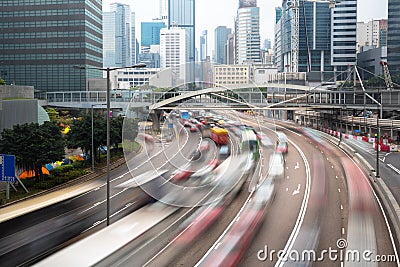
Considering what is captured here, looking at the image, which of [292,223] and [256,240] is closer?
[256,240]

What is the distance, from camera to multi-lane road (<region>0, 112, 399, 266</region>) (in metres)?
20.3

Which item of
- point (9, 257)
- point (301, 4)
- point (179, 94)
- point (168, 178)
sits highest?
point (301, 4)

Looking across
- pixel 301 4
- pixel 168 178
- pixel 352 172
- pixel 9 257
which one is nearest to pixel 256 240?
pixel 168 178

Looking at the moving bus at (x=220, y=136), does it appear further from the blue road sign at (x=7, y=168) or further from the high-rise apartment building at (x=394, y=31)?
the high-rise apartment building at (x=394, y=31)

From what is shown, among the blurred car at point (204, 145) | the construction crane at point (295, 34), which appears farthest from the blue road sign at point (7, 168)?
the construction crane at point (295, 34)

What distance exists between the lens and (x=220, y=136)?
32.6 m

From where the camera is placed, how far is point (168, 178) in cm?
2872

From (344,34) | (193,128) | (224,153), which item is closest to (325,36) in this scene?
(344,34)

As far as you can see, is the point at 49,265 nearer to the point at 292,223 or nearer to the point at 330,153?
the point at 292,223

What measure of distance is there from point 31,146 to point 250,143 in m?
15.9

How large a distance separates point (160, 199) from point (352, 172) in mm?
20092

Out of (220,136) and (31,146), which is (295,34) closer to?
(31,146)

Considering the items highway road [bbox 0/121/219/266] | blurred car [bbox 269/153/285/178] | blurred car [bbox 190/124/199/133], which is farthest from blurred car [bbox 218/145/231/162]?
blurred car [bbox 269/153/285/178]

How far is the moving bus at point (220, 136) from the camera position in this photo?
31828mm
